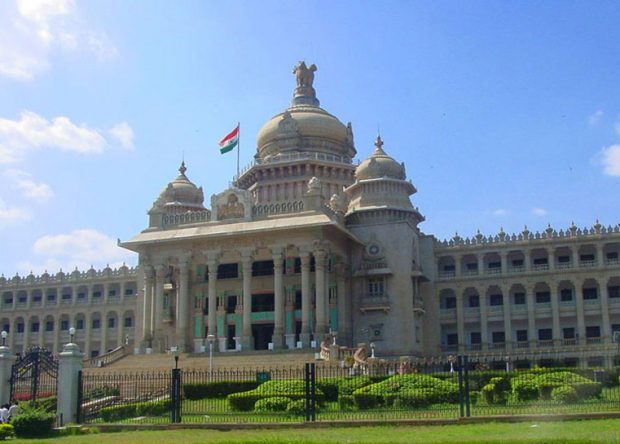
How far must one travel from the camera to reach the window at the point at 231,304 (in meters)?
55.7

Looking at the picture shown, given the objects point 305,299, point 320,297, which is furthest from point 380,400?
point 305,299

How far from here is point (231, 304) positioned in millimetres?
56031

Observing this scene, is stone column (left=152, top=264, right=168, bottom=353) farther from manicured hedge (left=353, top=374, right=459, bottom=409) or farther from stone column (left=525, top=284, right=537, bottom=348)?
manicured hedge (left=353, top=374, right=459, bottom=409)

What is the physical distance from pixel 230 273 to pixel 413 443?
39.7 m

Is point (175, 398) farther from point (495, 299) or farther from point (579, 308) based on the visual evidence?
point (579, 308)

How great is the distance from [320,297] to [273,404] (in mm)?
23343

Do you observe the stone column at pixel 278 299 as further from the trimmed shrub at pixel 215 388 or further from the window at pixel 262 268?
the trimmed shrub at pixel 215 388

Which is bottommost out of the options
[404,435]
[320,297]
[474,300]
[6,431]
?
[6,431]

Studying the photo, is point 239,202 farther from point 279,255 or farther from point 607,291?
point 607,291

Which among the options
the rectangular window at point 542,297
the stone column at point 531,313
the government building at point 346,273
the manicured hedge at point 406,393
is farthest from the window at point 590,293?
the manicured hedge at point 406,393

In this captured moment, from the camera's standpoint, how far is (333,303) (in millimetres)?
53906

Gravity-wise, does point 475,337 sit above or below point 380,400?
above

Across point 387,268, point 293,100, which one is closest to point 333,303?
point 387,268

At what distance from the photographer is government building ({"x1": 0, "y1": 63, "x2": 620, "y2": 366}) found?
52094mm
